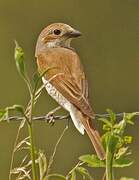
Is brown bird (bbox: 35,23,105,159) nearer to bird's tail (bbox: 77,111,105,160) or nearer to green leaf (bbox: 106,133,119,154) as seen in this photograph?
bird's tail (bbox: 77,111,105,160)

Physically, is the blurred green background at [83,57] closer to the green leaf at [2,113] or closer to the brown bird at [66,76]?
the brown bird at [66,76]

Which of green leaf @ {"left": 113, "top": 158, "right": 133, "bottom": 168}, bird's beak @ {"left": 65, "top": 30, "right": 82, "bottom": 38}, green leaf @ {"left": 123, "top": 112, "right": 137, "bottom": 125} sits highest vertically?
bird's beak @ {"left": 65, "top": 30, "right": 82, "bottom": 38}

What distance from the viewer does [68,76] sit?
5.07 m

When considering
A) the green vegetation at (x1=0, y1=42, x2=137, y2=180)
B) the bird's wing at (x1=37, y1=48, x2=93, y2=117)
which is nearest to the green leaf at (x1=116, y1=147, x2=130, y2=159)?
the green vegetation at (x1=0, y1=42, x2=137, y2=180)

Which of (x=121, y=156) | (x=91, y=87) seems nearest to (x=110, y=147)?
(x=121, y=156)

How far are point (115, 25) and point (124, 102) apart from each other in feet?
7.12

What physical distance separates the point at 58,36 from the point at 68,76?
3.47 ft

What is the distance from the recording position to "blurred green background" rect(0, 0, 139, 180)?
28.0ft

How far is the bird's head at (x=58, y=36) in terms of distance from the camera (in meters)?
5.98

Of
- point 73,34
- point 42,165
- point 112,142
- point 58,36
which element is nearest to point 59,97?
point 73,34

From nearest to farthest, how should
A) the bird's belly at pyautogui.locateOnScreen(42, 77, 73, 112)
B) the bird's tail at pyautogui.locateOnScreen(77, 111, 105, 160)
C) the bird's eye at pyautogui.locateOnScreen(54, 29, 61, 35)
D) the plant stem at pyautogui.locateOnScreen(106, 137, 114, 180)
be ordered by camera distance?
the plant stem at pyautogui.locateOnScreen(106, 137, 114, 180) → the bird's tail at pyautogui.locateOnScreen(77, 111, 105, 160) → the bird's belly at pyautogui.locateOnScreen(42, 77, 73, 112) → the bird's eye at pyautogui.locateOnScreen(54, 29, 61, 35)

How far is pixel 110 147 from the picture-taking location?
2117 mm

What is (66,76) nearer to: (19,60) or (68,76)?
(68,76)

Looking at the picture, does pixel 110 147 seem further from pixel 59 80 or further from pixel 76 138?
pixel 76 138
